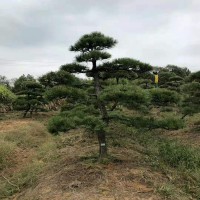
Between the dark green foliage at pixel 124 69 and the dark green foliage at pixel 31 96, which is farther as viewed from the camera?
the dark green foliage at pixel 31 96

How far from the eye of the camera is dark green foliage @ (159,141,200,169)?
668 centimetres

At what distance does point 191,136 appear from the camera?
10.2m

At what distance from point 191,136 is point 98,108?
13.4 feet

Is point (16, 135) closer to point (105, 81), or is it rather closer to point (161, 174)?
point (105, 81)

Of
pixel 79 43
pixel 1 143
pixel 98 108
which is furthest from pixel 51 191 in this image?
pixel 1 143

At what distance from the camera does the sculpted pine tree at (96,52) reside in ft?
21.5

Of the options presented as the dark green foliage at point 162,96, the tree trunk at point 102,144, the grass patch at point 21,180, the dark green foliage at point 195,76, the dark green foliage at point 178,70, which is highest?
the dark green foliage at point 178,70

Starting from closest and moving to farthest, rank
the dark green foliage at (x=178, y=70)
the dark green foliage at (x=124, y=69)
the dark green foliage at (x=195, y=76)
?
the dark green foliage at (x=124, y=69)
the dark green foliage at (x=195, y=76)
the dark green foliage at (x=178, y=70)

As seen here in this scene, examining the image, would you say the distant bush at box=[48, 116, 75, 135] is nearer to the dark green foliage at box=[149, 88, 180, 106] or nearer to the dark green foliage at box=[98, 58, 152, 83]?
the dark green foliage at box=[98, 58, 152, 83]

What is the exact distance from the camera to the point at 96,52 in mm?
6516

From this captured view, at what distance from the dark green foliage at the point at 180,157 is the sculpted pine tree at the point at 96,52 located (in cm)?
132

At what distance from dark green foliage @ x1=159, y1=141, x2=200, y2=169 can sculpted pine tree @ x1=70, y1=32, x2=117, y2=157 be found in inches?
51.9

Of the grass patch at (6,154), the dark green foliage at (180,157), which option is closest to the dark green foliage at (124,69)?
the dark green foliage at (180,157)

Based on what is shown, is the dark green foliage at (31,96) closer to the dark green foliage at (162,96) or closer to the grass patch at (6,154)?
the grass patch at (6,154)
